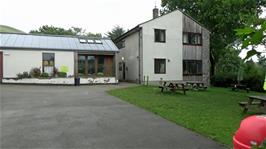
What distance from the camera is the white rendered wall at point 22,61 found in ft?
72.0

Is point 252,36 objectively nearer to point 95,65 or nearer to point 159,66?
point 95,65

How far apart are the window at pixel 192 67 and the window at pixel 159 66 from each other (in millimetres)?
2289

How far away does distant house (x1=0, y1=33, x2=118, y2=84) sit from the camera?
22.1m

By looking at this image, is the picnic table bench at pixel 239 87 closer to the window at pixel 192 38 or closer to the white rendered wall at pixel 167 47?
the white rendered wall at pixel 167 47

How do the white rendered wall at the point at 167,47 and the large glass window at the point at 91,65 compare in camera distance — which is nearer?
the large glass window at the point at 91,65

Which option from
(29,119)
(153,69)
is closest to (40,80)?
(153,69)

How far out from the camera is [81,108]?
1025 cm

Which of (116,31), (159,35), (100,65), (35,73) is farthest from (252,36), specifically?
(116,31)

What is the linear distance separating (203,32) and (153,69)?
264 inches

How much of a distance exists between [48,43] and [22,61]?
9.47ft

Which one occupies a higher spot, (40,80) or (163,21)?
(163,21)

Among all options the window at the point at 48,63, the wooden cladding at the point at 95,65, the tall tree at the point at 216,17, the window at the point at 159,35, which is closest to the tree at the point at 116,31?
the tall tree at the point at 216,17

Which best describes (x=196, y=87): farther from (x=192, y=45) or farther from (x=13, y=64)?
(x=13, y=64)

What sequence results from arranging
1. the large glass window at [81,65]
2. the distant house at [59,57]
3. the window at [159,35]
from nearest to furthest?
the distant house at [59,57] → the large glass window at [81,65] → the window at [159,35]
